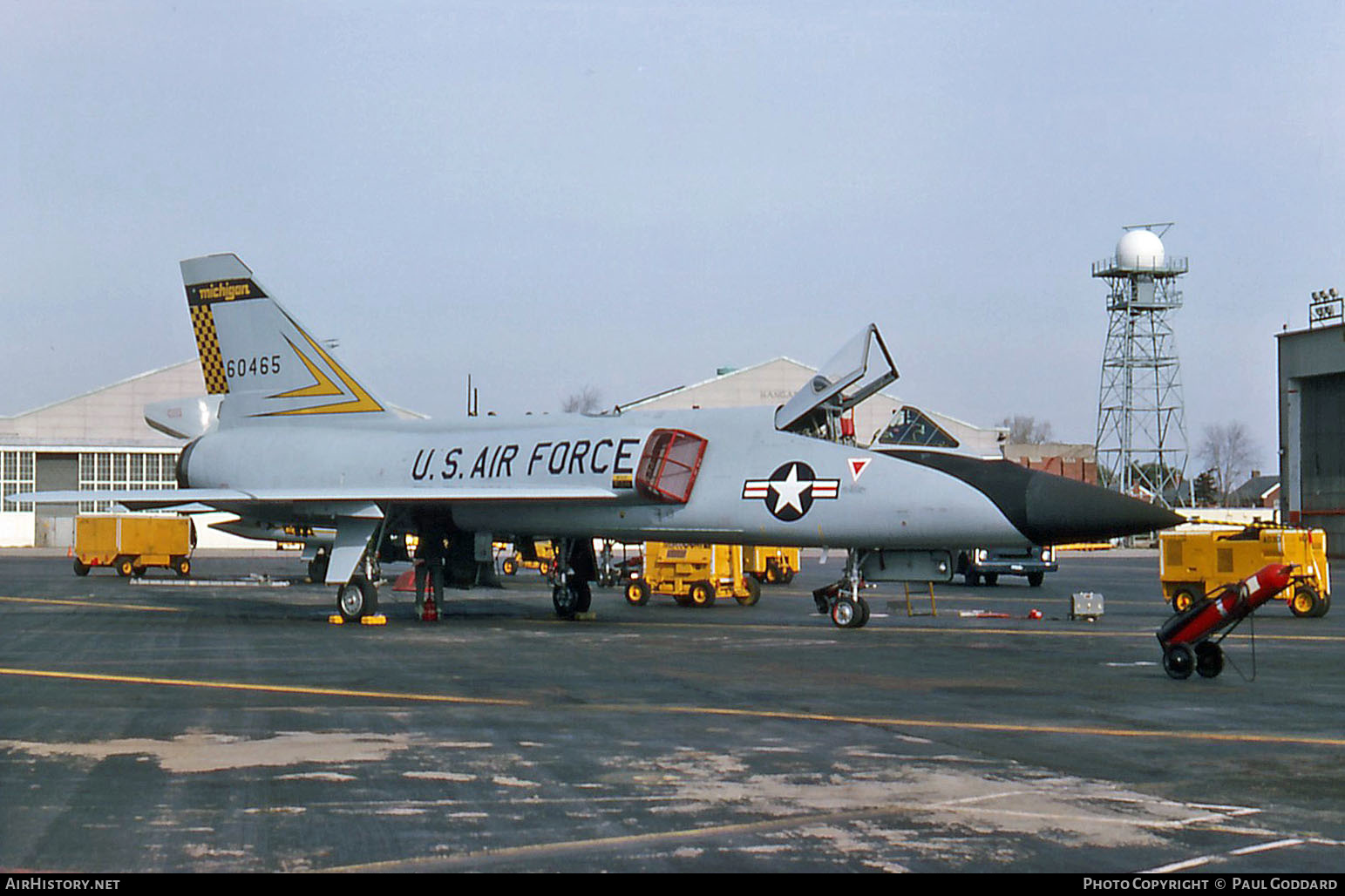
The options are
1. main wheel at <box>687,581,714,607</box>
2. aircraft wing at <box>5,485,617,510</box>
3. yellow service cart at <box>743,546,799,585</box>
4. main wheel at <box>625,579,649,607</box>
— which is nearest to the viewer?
aircraft wing at <box>5,485,617,510</box>

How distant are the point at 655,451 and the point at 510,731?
914 cm

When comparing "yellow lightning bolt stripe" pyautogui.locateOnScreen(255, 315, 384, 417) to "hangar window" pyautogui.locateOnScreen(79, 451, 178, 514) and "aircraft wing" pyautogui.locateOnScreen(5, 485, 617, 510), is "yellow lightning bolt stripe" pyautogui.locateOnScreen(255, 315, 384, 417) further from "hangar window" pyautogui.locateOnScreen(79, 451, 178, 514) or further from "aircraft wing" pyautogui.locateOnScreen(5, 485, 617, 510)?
"hangar window" pyautogui.locateOnScreen(79, 451, 178, 514)

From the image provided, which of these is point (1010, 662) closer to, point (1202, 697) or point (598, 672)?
point (1202, 697)

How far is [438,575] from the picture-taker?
65.3 feet

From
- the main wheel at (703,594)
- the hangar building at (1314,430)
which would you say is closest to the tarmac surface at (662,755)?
the main wheel at (703,594)

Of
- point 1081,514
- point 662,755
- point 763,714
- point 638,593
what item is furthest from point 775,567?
point 662,755

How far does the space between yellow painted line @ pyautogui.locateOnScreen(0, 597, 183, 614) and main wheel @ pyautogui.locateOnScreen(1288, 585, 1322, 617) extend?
17.7 meters

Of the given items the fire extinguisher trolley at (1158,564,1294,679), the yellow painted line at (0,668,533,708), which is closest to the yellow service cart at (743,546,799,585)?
the fire extinguisher trolley at (1158,564,1294,679)

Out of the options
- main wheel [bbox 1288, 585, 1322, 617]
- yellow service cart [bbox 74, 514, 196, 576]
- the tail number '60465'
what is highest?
the tail number '60465'

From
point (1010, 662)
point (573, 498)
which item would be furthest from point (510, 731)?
point (573, 498)

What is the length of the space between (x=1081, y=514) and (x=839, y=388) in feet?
11.3

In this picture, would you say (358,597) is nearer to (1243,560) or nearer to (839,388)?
(839,388)

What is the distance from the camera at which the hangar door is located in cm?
5459

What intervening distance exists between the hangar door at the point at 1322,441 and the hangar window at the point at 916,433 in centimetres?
4367
